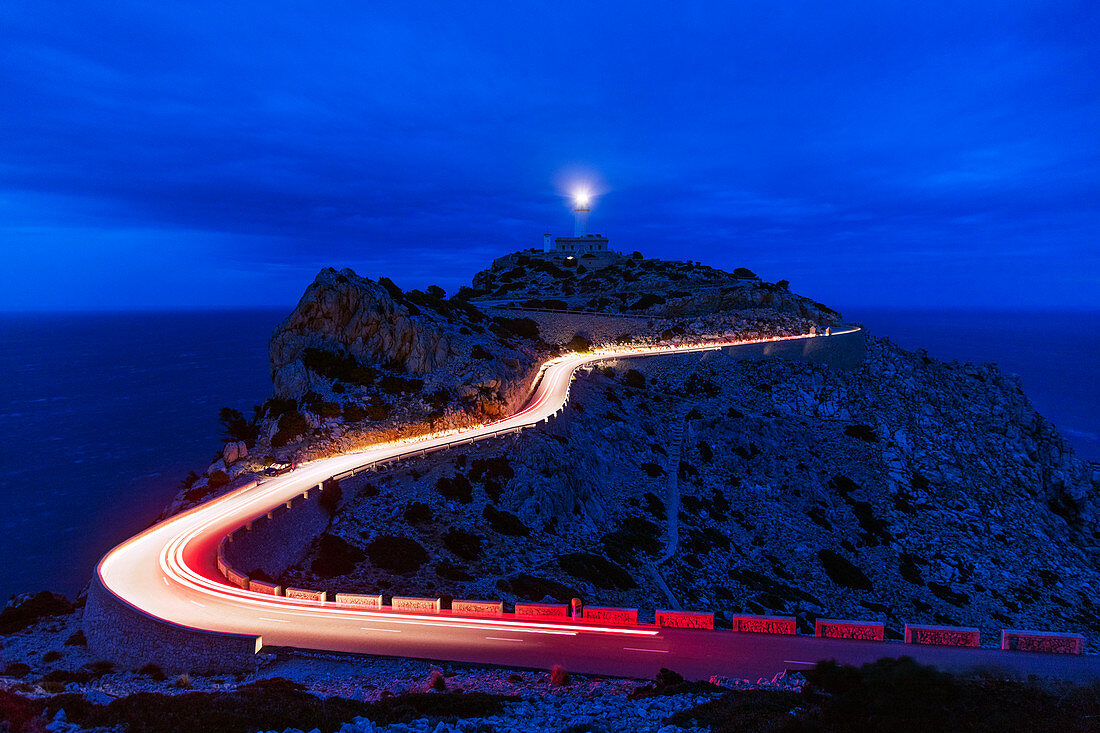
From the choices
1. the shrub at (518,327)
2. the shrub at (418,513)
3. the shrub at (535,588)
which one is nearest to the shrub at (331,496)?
the shrub at (418,513)

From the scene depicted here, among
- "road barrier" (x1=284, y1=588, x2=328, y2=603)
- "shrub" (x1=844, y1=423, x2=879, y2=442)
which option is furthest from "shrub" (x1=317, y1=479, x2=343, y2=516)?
"shrub" (x1=844, y1=423, x2=879, y2=442)

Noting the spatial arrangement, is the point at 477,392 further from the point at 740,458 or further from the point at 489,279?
the point at 489,279

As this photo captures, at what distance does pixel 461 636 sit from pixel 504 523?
11955mm

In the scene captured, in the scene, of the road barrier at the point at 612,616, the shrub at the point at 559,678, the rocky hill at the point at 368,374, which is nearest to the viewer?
the shrub at the point at 559,678

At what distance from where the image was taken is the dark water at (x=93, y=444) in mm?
50688

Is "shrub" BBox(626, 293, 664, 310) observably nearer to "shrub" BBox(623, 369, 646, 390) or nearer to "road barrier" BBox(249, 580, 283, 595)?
"shrub" BBox(623, 369, 646, 390)

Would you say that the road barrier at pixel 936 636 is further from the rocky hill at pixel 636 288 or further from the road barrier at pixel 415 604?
the rocky hill at pixel 636 288

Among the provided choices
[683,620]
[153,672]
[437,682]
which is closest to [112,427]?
[153,672]

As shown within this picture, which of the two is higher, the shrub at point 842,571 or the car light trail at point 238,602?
the car light trail at point 238,602

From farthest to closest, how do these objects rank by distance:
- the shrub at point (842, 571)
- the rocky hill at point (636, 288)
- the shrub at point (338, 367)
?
the rocky hill at point (636, 288)
the shrub at point (338, 367)
the shrub at point (842, 571)

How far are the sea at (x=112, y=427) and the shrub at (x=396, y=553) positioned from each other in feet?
109

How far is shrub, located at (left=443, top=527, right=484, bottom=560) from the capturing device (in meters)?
29.4

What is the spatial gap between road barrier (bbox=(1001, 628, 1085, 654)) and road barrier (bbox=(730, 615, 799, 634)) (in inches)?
291

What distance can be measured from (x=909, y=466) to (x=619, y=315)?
42954 mm
